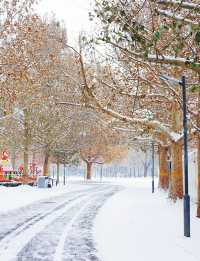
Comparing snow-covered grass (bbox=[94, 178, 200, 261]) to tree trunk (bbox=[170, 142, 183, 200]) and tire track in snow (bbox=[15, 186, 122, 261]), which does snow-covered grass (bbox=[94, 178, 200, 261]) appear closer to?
tire track in snow (bbox=[15, 186, 122, 261])

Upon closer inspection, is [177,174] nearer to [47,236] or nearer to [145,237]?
[145,237]

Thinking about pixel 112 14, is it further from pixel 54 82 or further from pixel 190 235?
pixel 54 82

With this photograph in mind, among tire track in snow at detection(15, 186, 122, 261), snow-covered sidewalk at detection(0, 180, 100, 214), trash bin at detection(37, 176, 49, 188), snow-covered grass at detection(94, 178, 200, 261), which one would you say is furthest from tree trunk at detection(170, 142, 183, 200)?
trash bin at detection(37, 176, 49, 188)

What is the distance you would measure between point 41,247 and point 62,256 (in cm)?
127

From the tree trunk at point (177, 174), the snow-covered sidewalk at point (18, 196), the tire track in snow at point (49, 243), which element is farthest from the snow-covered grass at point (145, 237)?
the snow-covered sidewalk at point (18, 196)

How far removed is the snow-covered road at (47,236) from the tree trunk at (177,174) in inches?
213

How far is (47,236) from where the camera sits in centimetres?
1331

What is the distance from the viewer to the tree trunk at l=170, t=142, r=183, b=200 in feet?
78.3

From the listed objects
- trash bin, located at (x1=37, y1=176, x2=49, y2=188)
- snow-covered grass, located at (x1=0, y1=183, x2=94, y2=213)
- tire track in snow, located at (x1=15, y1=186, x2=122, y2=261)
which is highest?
trash bin, located at (x1=37, y1=176, x2=49, y2=188)

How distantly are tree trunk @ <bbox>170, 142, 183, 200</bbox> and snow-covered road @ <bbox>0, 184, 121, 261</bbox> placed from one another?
5406 mm

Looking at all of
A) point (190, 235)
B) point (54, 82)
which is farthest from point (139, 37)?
point (54, 82)

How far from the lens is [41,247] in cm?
1141

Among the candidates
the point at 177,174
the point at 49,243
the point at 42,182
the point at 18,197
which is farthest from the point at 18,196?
the point at 49,243

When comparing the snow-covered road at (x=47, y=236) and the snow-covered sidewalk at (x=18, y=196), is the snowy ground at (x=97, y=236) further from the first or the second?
the snow-covered sidewalk at (x=18, y=196)
